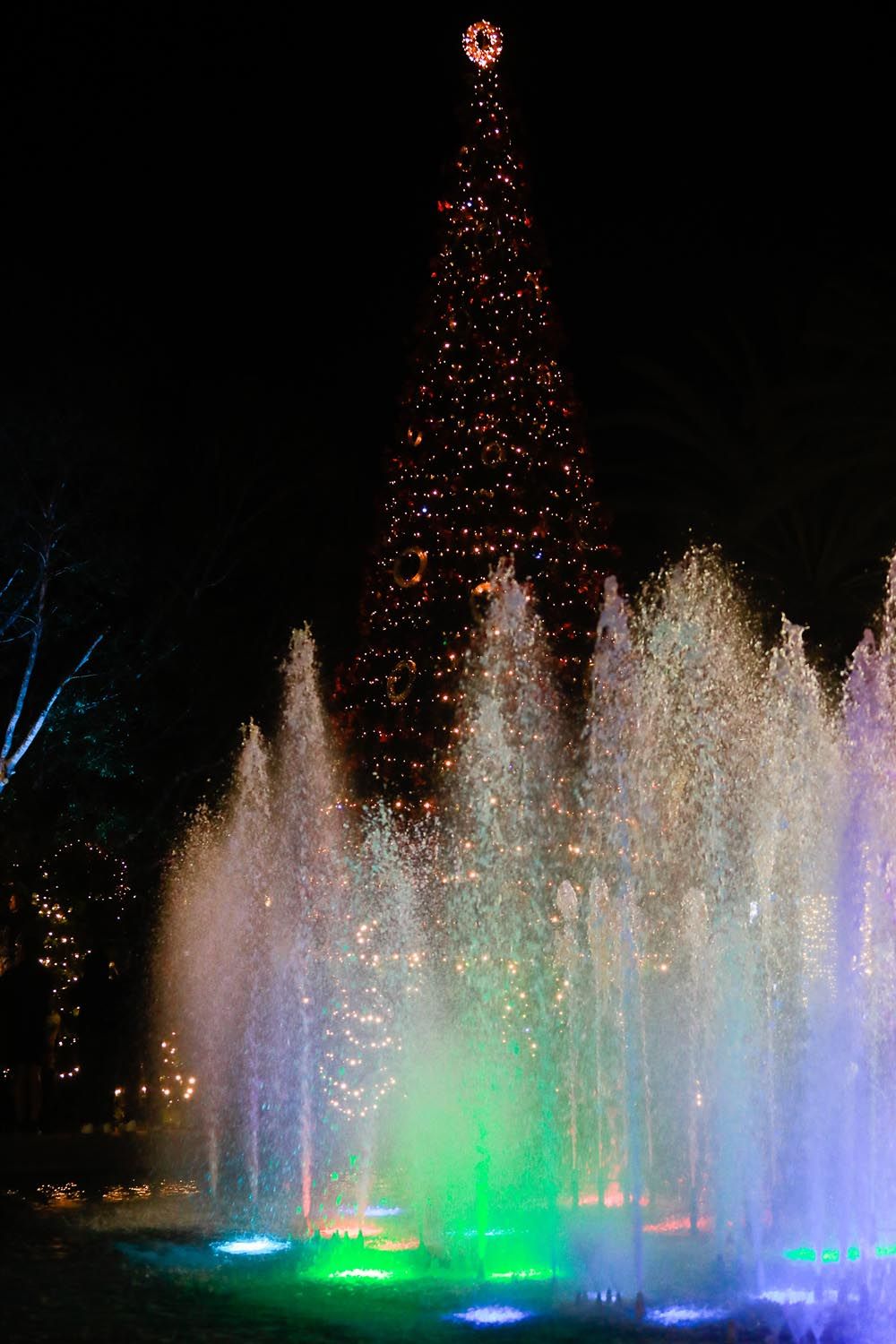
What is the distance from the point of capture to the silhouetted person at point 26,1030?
15.8m

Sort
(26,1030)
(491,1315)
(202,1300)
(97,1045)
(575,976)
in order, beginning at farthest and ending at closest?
1. (97,1045)
2. (26,1030)
3. (575,976)
4. (202,1300)
5. (491,1315)

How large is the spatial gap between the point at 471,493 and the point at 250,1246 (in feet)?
24.1

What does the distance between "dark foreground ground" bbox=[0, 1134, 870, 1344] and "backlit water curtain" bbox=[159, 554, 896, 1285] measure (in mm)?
1187

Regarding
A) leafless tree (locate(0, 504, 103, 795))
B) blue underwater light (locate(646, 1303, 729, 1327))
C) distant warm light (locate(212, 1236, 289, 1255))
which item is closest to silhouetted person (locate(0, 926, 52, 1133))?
leafless tree (locate(0, 504, 103, 795))

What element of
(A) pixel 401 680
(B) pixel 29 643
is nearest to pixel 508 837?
(A) pixel 401 680

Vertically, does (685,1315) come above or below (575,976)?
below

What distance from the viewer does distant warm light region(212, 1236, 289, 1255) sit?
10.7 meters

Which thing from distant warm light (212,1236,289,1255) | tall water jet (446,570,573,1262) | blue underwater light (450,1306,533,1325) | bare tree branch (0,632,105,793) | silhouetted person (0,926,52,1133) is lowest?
blue underwater light (450,1306,533,1325)

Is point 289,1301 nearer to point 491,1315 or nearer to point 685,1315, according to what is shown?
point 491,1315

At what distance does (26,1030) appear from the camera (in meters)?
15.7

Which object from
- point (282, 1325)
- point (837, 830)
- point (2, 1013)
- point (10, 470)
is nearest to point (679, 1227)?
point (282, 1325)

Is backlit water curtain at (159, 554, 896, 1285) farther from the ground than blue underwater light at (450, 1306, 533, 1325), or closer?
farther from the ground

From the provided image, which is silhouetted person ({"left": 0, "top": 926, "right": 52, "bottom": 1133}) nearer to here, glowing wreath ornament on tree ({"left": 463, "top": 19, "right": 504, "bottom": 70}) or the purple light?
the purple light

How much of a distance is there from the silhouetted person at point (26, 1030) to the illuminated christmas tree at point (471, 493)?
153 inches
